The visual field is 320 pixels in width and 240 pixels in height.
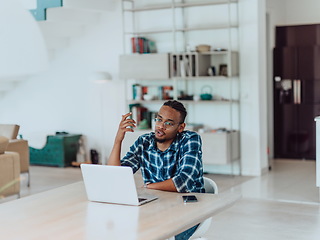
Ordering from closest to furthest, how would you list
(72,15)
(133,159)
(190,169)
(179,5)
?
(190,169) < (133,159) < (179,5) < (72,15)

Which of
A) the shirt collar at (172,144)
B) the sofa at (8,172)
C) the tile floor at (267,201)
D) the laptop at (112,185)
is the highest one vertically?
the shirt collar at (172,144)

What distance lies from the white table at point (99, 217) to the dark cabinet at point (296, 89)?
5969 millimetres

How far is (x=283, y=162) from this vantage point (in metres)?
8.30

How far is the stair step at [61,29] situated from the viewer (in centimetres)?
772

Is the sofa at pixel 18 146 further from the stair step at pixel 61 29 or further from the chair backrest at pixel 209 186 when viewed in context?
the chair backrest at pixel 209 186

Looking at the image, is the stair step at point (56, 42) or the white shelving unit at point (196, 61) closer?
the white shelving unit at point (196, 61)

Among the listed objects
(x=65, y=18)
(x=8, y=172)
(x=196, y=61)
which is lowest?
(x=8, y=172)

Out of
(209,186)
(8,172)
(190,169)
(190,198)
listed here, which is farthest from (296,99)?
(190,198)

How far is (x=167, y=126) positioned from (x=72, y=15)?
5.01m

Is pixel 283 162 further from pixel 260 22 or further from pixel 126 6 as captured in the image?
pixel 126 6

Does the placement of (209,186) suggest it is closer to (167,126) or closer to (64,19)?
(167,126)

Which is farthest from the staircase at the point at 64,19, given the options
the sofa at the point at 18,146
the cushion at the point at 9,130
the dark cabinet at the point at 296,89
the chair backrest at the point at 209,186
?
the chair backrest at the point at 209,186

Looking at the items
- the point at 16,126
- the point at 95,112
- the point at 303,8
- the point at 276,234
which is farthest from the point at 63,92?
the point at 276,234

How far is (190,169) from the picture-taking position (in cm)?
286
